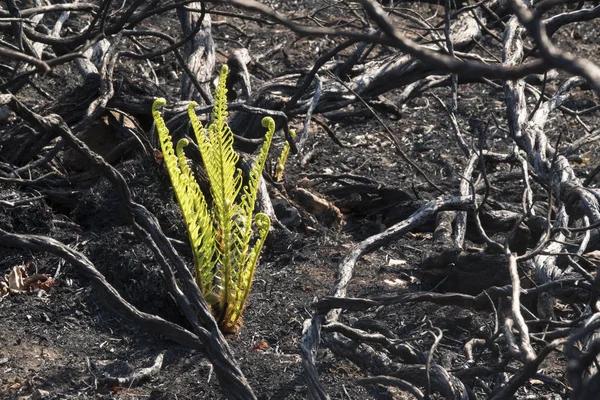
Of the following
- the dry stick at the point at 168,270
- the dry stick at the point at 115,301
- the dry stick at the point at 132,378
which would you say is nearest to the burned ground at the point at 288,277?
the dry stick at the point at 132,378

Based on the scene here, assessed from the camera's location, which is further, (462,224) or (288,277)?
(462,224)

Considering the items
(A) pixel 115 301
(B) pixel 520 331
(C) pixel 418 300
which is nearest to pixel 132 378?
(A) pixel 115 301

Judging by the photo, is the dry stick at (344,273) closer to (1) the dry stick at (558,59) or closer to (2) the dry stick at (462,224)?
(2) the dry stick at (462,224)

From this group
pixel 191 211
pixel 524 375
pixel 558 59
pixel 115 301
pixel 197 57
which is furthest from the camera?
pixel 197 57

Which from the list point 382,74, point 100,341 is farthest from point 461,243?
point 100,341

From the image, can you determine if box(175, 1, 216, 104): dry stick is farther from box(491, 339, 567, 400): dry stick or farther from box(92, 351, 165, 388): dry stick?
box(491, 339, 567, 400): dry stick

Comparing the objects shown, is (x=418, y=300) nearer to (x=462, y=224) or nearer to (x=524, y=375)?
(x=524, y=375)

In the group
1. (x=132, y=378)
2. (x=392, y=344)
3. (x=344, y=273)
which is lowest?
(x=132, y=378)
